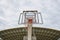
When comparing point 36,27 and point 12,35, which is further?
point 12,35

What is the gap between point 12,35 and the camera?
89875 millimetres

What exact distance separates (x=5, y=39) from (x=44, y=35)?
22206mm

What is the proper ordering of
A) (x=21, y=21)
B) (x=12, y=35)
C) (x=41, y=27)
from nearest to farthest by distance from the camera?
(x=21, y=21) → (x=41, y=27) → (x=12, y=35)

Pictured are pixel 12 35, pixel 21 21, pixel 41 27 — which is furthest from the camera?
pixel 12 35

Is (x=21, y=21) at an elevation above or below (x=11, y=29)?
above

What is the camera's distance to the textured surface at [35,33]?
279ft

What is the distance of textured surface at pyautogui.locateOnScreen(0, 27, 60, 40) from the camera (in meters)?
84.9

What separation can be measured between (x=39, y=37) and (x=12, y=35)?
1560cm

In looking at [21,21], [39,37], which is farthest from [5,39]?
[21,21]

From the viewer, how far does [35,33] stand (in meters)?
89.1

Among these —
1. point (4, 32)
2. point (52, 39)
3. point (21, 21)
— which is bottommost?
point (52, 39)

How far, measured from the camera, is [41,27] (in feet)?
271

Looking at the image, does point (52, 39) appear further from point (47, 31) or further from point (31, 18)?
point (31, 18)

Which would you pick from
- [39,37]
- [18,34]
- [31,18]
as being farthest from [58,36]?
[31,18]
